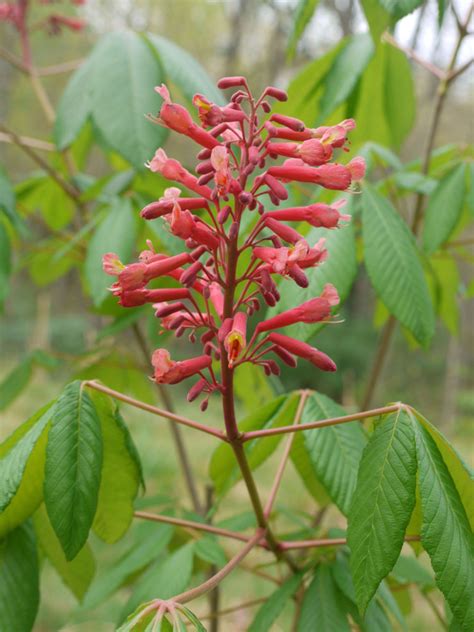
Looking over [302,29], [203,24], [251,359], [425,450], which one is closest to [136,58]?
[302,29]

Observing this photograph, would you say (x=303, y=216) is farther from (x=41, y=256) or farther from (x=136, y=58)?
(x=41, y=256)

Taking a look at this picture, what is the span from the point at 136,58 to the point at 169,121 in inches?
29.7

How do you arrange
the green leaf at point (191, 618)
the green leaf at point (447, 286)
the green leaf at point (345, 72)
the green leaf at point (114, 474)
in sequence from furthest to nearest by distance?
the green leaf at point (447, 286) → the green leaf at point (345, 72) → the green leaf at point (114, 474) → the green leaf at point (191, 618)

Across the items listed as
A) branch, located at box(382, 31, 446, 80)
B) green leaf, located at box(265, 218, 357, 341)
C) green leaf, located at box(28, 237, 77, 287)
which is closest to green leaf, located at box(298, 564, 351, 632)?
green leaf, located at box(265, 218, 357, 341)

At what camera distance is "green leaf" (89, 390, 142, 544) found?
999 mm

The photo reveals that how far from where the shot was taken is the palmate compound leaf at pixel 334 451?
1026 mm

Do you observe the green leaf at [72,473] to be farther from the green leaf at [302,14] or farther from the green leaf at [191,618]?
the green leaf at [302,14]

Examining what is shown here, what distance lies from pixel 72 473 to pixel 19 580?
24 centimetres

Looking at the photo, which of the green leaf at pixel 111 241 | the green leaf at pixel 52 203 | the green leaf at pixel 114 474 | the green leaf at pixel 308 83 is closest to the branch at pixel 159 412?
the green leaf at pixel 114 474

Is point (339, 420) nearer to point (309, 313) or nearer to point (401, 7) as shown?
point (309, 313)

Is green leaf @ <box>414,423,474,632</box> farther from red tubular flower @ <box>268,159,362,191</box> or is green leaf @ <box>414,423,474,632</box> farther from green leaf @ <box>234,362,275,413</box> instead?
green leaf @ <box>234,362,275,413</box>

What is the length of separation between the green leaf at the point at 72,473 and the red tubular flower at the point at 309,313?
0.88 feet

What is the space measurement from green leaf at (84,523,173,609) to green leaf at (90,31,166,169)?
0.78 m

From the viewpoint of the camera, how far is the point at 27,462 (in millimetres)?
953
